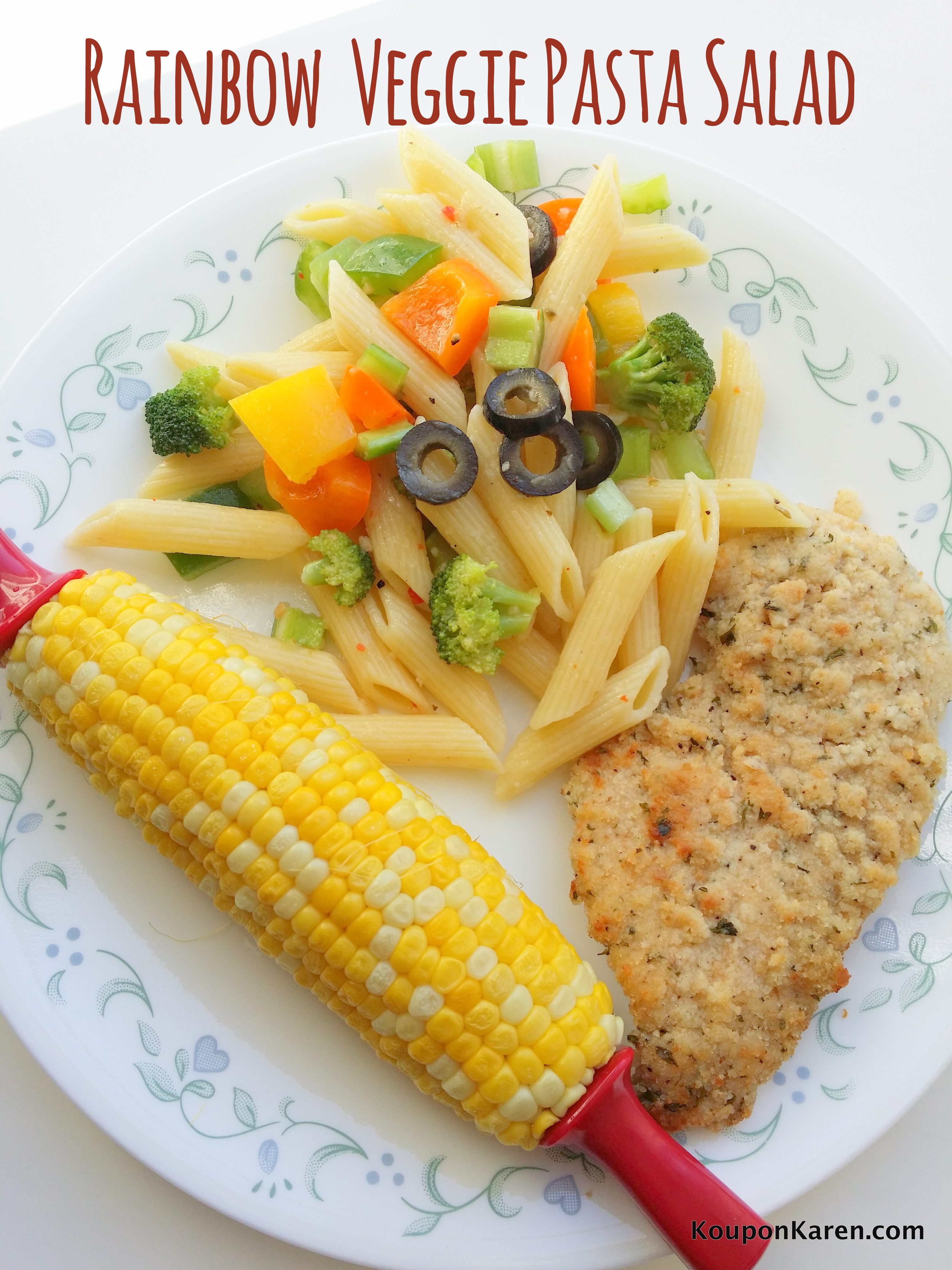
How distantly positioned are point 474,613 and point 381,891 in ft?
3.15

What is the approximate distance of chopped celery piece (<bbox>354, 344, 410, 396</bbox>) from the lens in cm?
312

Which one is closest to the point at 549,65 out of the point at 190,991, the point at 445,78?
the point at 445,78

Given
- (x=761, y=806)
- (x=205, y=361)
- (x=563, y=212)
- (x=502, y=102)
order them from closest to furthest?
(x=761, y=806) < (x=205, y=361) < (x=563, y=212) < (x=502, y=102)

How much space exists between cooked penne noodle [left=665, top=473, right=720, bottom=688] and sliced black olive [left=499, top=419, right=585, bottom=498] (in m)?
0.34

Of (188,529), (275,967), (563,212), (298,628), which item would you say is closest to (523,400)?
(563,212)

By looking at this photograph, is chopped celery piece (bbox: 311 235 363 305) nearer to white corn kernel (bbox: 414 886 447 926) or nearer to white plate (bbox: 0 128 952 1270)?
white plate (bbox: 0 128 952 1270)

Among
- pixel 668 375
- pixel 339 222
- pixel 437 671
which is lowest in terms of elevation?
pixel 437 671

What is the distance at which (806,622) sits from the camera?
10.4 feet

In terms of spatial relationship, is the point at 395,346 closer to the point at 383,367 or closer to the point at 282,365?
the point at 383,367

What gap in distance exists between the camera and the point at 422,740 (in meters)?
3.15

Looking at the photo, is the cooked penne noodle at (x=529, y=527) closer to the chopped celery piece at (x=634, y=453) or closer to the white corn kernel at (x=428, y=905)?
the chopped celery piece at (x=634, y=453)

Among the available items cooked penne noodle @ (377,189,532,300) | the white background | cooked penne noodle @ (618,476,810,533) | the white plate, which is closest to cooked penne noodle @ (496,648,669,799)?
the white plate

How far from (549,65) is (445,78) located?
45 centimetres

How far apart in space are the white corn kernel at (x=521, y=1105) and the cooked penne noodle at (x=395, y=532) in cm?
161
